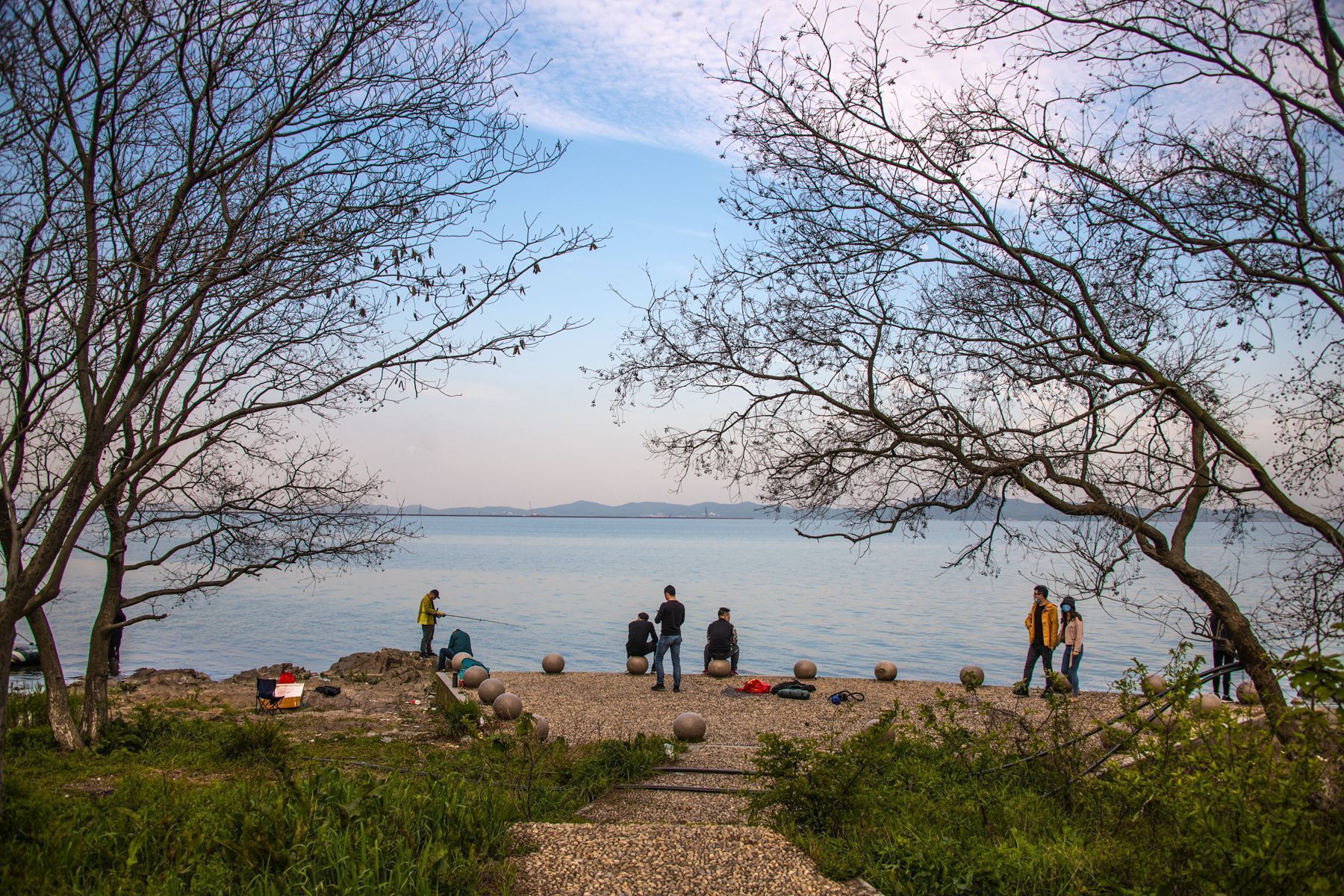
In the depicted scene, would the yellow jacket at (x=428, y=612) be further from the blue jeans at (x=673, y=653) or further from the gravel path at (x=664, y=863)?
the gravel path at (x=664, y=863)

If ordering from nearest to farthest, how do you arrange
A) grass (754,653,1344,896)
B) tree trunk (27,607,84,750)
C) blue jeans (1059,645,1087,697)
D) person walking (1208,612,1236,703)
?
1. grass (754,653,1344,896)
2. person walking (1208,612,1236,703)
3. tree trunk (27,607,84,750)
4. blue jeans (1059,645,1087,697)

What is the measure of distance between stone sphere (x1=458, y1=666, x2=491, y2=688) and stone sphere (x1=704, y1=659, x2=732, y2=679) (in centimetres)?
466

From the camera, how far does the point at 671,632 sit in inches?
675

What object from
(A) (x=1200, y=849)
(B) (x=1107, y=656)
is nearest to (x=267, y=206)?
Answer: (A) (x=1200, y=849)

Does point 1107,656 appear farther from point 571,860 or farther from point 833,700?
point 571,860

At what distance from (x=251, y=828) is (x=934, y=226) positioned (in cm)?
669

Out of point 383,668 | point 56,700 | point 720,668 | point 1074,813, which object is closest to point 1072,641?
point 720,668

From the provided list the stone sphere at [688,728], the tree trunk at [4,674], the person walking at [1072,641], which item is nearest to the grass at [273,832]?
the tree trunk at [4,674]

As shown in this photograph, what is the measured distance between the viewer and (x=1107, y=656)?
26422 mm

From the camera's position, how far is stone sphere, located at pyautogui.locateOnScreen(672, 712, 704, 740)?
12.1m

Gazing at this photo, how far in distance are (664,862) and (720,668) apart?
43.7ft

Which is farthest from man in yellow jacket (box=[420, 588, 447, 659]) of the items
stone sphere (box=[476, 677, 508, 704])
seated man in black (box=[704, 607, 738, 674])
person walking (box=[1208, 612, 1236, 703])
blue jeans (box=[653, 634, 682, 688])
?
person walking (box=[1208, 612, 1236, 703])

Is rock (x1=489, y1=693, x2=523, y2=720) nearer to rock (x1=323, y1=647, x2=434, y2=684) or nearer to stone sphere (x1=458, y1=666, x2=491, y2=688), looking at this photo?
stone sphere (x1=458, y1=666, x2=491, y2=688)

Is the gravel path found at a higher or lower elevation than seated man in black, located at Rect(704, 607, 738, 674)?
higher
